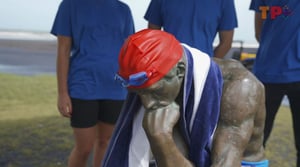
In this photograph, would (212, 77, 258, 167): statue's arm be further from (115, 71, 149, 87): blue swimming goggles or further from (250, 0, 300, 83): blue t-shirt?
(250, 0, 300, 83): blue t-shirt

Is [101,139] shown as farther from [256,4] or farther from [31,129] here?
[31,129]

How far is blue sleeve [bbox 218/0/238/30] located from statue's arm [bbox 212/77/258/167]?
1.55 m

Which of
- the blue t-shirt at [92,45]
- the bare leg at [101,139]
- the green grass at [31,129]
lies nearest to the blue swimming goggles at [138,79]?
the blue t-shirt at [92,45]

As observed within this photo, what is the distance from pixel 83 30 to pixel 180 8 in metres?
0.62

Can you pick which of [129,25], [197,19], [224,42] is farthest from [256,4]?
[129,25]

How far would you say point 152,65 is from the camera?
132 cm

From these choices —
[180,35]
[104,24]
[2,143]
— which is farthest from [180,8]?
[2,143]

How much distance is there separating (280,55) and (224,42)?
53 centimetres

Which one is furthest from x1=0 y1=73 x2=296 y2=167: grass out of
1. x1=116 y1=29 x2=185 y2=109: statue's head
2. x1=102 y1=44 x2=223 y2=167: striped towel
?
x1=116 y1=29 x2=185 y2=109: statue's head

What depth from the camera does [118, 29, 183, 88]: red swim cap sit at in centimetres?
131

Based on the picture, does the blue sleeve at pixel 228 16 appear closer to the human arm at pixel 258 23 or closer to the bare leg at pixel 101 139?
the human arm at pixel 258 23

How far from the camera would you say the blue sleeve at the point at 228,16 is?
3020 mm

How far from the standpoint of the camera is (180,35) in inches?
115

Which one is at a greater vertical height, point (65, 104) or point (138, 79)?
point (138, 79)
